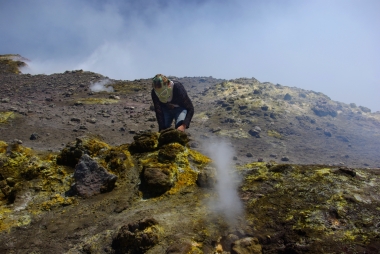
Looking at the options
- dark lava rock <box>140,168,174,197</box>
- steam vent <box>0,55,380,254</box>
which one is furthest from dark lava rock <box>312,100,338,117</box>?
dark lava rock <box>140,168,174,197</box>

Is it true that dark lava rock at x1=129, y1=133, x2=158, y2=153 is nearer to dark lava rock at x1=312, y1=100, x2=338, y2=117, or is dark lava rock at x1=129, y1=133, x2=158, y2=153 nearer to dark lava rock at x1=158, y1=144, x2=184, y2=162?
dark lava rock at x1=158, y1=144, x2=184, y2=162

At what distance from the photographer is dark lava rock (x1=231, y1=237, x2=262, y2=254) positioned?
2598 millimetres

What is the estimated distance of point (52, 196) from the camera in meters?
3.86

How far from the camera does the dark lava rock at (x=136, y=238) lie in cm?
275

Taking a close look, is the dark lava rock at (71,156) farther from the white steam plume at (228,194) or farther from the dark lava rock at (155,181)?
the white steam plume at (228,194)

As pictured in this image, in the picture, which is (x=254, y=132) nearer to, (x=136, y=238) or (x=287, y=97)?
(x=287, y=97)

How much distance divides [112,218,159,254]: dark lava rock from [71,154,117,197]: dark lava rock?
1119mm

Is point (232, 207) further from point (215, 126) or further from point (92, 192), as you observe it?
point (215, 126)

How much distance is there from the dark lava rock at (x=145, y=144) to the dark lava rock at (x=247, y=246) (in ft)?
7.89

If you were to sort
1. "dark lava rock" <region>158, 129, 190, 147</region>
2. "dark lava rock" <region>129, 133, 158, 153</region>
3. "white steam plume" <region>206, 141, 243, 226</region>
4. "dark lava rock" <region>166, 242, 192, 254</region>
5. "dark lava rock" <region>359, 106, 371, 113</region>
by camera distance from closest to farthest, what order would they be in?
"dark lava rock" <region>166, 242, 192, 254</region>
"white steam plume" <region>206, 141, 243, 226</region>
"dark lava rock" <region>158, 129, 190, 147</region>
"dark lava rock" <region>129, 133, 158, 153</region>
"dark lava rock" <region>359, 106, 371, 113</region>

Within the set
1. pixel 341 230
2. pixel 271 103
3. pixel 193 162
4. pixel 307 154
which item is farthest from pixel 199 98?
pixel 341 230

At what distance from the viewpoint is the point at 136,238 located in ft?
9.11

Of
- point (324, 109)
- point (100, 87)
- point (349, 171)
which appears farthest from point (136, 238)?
point (324, 109)

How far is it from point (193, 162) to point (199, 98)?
49.6 feet
